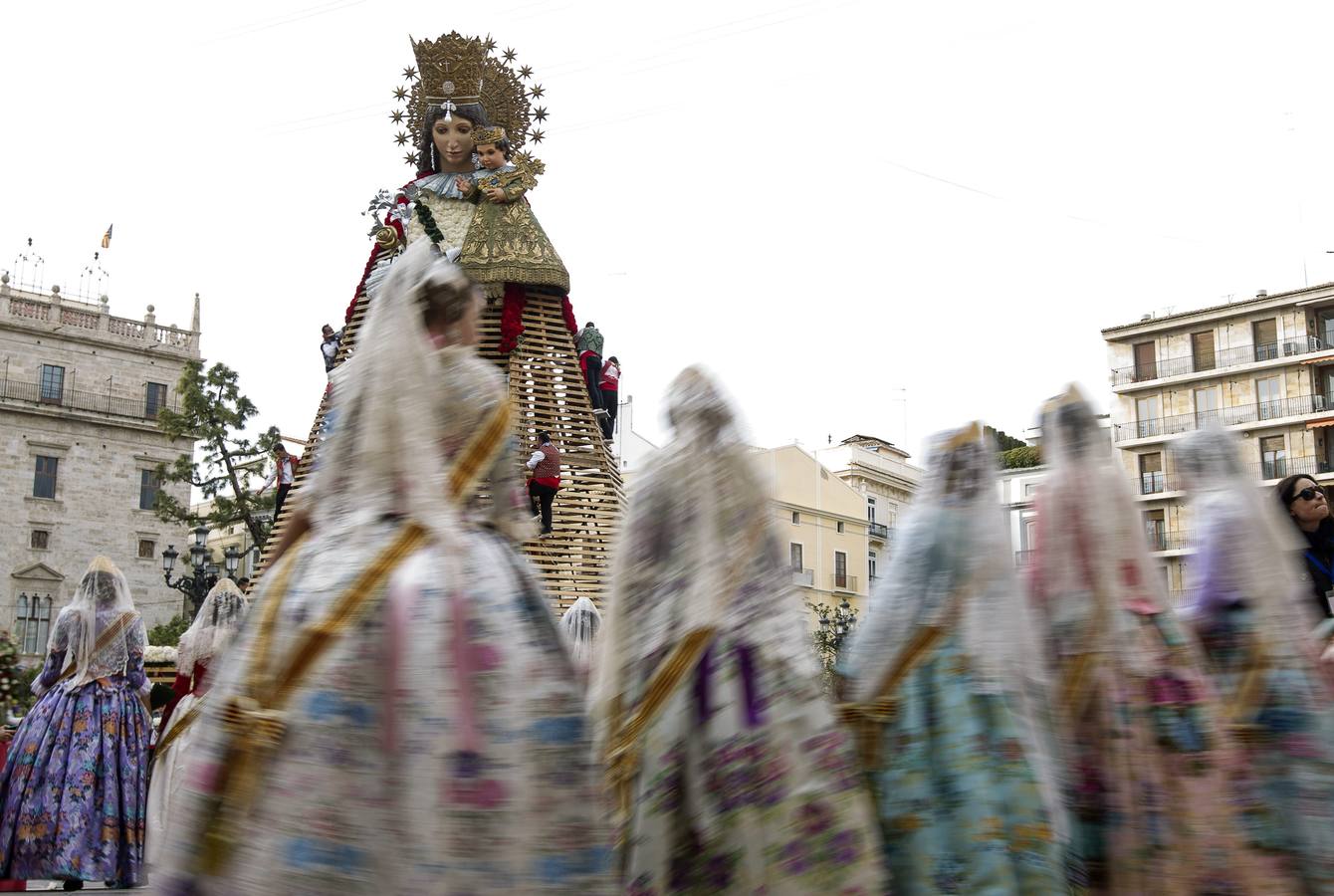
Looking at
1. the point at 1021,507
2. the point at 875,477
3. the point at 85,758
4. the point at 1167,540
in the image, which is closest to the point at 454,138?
the point at 85,758

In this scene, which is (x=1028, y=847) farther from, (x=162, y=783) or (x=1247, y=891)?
(x=162, y=783)

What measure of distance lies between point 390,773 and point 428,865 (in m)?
0.20

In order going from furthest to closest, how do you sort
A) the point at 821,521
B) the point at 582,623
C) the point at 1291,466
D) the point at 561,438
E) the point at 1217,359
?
1. the point at 1217,359
2. the point at 1291,466
3. the point at 821,521
4. the point at 561,438
5. the point at 582,623

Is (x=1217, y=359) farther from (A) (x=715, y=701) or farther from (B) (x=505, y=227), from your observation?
(A) (x=715, y=701)

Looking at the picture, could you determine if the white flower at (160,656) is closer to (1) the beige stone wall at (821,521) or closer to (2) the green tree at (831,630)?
(2) the green tree at (831,630)

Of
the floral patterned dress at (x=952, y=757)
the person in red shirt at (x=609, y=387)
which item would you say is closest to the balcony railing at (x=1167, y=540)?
the person in red shirt at (x=609, y=387)

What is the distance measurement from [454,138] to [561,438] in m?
2.36

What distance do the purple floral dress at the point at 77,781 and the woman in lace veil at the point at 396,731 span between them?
6.34m

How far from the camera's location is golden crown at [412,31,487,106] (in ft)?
33.0

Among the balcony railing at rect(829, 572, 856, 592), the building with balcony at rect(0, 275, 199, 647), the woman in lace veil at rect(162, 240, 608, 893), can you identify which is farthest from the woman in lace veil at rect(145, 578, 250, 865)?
the building with balcony at rect(0, 275, 199, 647)

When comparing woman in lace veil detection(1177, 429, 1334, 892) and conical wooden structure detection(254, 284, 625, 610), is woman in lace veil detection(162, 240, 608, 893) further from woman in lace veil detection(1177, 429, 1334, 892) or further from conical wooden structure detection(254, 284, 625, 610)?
→ conical wooden structure detection(254, 284, 625, 610)

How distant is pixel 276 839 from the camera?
278 centimetres

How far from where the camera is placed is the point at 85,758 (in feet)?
28.5

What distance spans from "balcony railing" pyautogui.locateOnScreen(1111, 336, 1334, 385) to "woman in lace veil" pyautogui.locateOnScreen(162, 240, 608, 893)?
2176 inches
